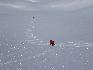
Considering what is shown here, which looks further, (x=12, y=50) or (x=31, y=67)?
(x=12, y=50)

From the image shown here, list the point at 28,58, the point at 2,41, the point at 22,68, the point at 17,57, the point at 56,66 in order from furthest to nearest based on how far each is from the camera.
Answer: the point at 2,41 < the point at 28,58 < the point at 56,66 < the point at 17,57 < the point at 22,68

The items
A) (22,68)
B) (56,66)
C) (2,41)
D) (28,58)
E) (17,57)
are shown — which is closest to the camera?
(22,68)

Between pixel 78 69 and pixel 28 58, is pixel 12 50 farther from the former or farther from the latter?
pixel 78 69

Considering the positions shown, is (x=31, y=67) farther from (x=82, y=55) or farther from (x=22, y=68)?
(x=82, y=55)

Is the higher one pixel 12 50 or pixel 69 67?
pixel 12 50

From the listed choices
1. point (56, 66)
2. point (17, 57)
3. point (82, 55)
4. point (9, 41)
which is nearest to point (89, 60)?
point (82, 55)

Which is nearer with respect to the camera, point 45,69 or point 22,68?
point 22,68

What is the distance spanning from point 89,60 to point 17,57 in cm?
3350

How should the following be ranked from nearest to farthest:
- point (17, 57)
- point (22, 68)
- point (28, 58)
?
point (22, 68)
point (17, 57)
point (28, 58)

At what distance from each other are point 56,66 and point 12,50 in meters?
21.4

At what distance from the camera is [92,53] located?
102250mm

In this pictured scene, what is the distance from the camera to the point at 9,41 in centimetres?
10025

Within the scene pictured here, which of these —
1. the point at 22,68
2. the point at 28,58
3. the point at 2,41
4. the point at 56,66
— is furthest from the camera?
the point at 2,41

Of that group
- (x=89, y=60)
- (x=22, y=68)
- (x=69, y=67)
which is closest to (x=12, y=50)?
(x=22, y=68)
